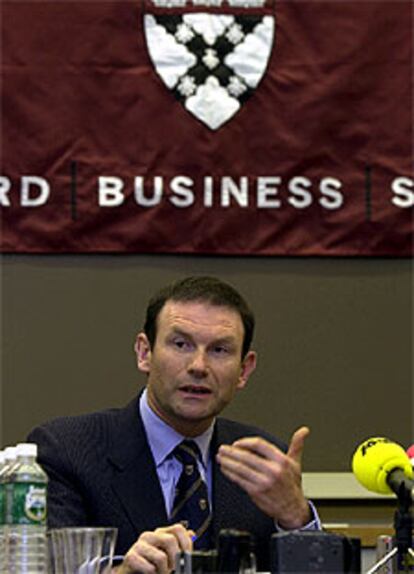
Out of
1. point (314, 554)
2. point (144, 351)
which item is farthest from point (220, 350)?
point (314, 554)

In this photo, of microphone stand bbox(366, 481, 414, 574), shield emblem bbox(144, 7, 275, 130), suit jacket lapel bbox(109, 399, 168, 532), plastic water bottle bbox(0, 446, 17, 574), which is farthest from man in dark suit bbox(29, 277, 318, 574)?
shield emblem bbox(144, 7, 275, 130)

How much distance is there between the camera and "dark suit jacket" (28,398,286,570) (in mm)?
3246

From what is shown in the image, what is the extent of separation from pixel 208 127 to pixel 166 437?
1.79m

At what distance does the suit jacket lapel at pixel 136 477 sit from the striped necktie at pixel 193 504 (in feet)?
0.16

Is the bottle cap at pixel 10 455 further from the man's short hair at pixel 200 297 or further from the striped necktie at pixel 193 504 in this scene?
the man's short hair at pixel 200 297

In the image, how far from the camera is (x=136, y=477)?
3.33m

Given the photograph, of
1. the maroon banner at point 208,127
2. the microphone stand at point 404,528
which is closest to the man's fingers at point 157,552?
the microphone stand at point 404,528

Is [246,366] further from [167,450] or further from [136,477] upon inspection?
[136,477]

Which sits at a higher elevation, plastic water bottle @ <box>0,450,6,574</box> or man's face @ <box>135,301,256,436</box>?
man's face @ <box>135,301,256,436</box>

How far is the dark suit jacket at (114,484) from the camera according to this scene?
325cm

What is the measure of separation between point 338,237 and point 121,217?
0.78m

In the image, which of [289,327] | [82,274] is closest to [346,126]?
[289,327]

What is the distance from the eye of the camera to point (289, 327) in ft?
16.3

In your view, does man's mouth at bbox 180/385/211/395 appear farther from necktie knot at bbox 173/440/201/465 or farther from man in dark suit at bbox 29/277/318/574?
necktie knot at bbox 173/440/201/465
